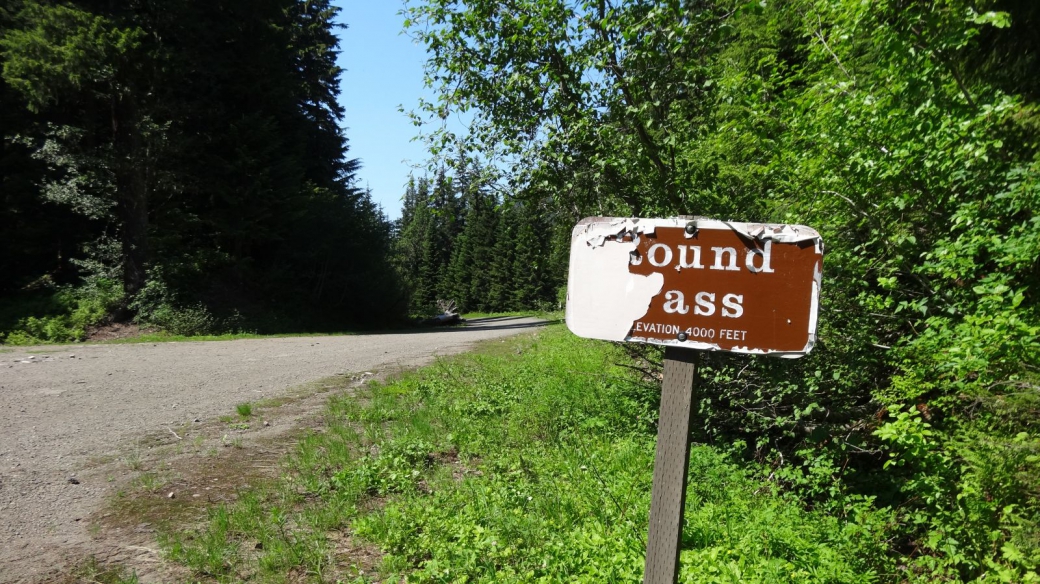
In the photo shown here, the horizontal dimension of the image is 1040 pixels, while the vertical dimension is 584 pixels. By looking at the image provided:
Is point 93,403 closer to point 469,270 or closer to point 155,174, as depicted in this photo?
point 155,174

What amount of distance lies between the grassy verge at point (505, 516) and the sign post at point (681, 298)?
1.24 meters

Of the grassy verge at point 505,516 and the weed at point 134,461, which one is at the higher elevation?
the grassy verge at point 505,516

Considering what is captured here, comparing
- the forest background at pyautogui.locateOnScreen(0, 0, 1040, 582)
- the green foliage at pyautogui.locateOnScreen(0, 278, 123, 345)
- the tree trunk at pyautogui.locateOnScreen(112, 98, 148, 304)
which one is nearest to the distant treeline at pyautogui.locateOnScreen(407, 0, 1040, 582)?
the forest background at pyautogui.locateOnScreen(0, 0, 1040, 582)

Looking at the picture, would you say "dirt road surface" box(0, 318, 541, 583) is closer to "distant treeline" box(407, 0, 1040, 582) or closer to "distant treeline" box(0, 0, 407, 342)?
"distant treeline" box(407, 0, 1040, 582)

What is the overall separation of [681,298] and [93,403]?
751 centimetres

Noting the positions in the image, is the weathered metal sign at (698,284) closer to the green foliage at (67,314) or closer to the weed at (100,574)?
the weed at (100,574)

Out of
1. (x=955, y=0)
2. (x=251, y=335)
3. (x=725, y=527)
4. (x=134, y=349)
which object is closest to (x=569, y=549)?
(x=725, y=527)

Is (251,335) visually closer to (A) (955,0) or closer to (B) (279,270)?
(B) (279,270)

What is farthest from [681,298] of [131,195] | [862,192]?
[131,195]

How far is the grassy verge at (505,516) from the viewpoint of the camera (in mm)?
3234

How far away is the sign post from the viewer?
6.42 feet

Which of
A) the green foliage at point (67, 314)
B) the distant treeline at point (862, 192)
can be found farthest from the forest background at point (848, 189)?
the green foliage at point (67, 314)

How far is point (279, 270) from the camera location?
2283 centimetres

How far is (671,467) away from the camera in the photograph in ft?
7.01
